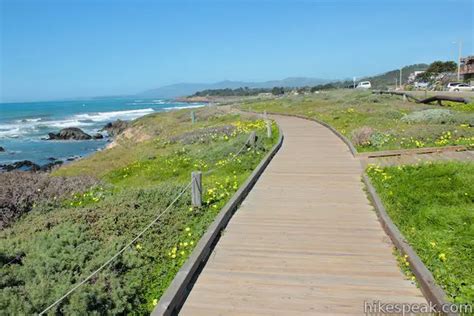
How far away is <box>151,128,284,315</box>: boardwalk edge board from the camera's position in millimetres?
4931

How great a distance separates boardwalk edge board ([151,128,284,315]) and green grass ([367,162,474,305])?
3.15m

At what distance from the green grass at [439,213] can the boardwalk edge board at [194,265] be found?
3.15m

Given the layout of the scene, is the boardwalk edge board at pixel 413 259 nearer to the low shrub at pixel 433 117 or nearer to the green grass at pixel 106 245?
the green grass at pixel 106 245

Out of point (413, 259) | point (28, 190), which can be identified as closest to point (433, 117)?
point (413, 259)

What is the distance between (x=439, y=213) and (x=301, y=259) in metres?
3.16

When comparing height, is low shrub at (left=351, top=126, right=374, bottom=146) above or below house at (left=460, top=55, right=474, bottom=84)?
below

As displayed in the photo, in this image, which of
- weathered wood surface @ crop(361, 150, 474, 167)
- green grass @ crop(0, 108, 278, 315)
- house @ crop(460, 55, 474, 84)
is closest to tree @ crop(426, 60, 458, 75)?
house @ crop(460, 55, 474, 84)

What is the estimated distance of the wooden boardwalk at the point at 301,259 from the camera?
505cm

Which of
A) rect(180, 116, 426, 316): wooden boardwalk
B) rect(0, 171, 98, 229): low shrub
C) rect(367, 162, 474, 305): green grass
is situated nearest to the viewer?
rect(180, 116, 426, 316): wooden boardwalk

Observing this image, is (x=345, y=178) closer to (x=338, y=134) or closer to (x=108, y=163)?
(x=338, y=134)

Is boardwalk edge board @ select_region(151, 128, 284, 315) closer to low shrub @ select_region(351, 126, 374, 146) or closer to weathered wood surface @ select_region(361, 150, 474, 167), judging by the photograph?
weathered wood surface @ select_region(361, 150, 474, 167)

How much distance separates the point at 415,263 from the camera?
560 cm

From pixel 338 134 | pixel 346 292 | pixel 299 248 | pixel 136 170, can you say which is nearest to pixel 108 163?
pixel 136 170

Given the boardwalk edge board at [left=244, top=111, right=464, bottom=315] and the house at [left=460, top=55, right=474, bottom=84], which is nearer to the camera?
the boardwalk edge board at [left=244, top=111, right=464, bottom=315]
